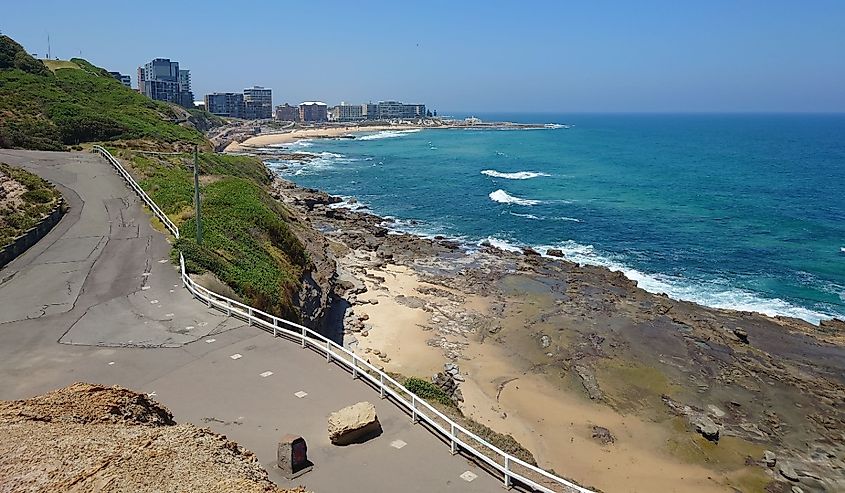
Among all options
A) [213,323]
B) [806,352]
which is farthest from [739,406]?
[213,323]

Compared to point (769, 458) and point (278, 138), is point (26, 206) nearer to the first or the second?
point (769, 458)

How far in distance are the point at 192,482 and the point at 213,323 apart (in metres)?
9.85

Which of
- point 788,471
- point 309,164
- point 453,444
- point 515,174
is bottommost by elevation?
point 788,471

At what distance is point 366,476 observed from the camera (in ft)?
34.7

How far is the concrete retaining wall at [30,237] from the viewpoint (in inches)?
907

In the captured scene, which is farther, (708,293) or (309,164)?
(309,164)

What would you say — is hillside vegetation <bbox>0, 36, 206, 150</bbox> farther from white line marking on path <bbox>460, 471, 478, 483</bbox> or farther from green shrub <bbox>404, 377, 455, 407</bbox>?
white line marking on path <bbox>460, 471, 478, 483</bbox>

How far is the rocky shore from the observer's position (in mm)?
20984

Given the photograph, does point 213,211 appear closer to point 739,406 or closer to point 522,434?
point 522,434

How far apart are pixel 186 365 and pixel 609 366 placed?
69.1 feet

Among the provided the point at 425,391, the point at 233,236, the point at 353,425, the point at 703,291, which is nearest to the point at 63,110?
the point at 233,236

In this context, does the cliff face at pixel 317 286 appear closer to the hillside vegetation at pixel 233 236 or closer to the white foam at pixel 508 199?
the hillside vegetation at pixel 233 236

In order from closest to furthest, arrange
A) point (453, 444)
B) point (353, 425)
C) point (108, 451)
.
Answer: point (108, 451), point (453, 444), point (353, 425)

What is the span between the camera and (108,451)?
29.5 ft
